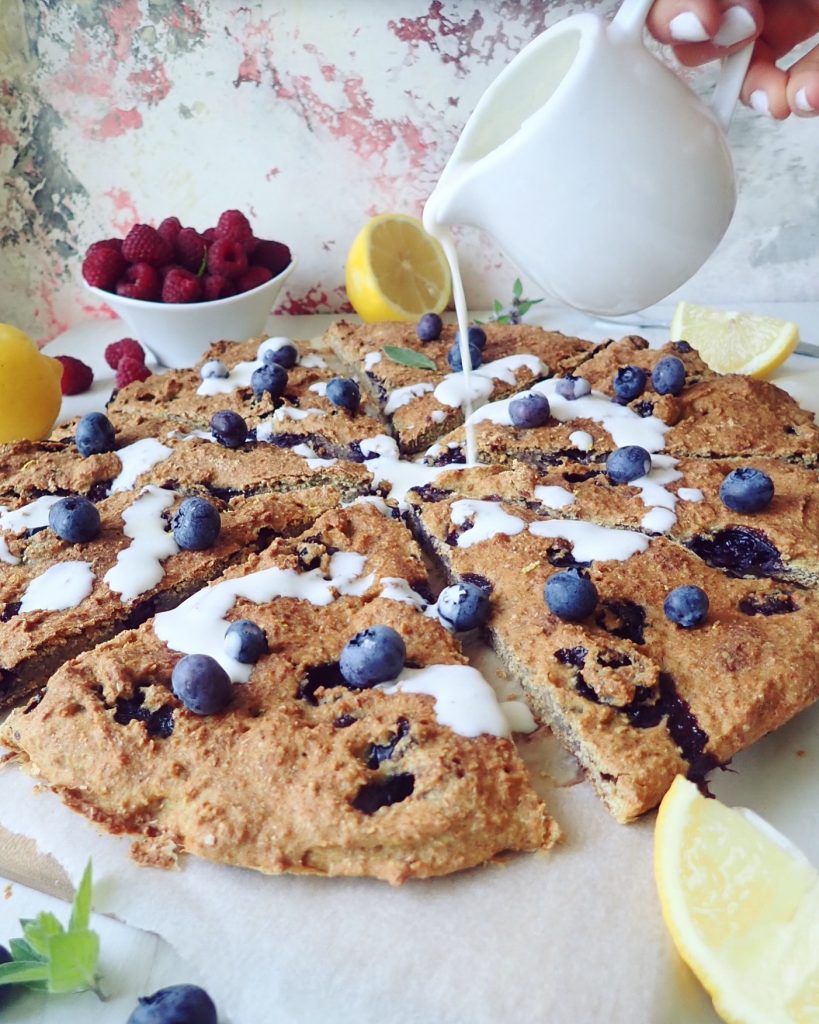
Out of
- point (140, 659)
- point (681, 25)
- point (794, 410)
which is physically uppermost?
point (681, 25)

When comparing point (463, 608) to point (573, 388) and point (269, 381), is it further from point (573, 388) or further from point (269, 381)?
point (269, 381)

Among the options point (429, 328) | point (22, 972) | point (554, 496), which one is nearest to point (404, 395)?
point (429, 328)

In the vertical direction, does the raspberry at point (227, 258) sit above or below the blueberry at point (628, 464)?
above

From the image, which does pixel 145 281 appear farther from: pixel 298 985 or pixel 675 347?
pixel 298 985

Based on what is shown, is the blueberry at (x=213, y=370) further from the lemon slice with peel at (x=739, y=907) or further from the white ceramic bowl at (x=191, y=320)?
the lemon slice with peel at (x=739, y=907)

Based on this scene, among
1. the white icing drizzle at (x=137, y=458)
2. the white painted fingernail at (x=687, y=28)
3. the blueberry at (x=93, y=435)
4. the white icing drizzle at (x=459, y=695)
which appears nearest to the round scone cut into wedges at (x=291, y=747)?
the white icing drizzle at (x=459, y=695)

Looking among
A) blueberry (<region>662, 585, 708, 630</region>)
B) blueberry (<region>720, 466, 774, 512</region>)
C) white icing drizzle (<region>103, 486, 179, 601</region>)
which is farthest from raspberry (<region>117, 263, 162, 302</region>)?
blueberry (<region>662, 585, 708, 630</region>)

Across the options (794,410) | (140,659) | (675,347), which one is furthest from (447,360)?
(140,659)
